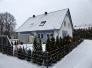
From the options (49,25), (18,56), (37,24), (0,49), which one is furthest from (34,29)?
(18,56)

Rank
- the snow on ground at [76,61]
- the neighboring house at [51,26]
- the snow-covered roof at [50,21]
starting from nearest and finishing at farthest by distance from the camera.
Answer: the snow on ground at [76,61]
the neighboring house at [51,26]
the snow-covered roof at [50,21]

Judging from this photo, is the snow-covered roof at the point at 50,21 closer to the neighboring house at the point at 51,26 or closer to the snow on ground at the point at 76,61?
the neighboring house at the point at 51,26

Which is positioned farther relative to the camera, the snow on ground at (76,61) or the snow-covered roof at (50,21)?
the snow-covered roof at (50,21)

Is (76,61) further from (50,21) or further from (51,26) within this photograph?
(50,21)

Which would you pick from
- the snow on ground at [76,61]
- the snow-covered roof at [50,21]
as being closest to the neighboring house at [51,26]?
the snow-covered roof at [50,21]

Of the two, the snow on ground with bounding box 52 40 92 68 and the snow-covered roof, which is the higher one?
the snow-covered roof

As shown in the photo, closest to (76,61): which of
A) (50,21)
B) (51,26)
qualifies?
(51,26)

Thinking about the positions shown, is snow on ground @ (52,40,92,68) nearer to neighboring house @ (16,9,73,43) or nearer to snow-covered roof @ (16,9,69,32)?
neighboring house @ (16,9,73,43)

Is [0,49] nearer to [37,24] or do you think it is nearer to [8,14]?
[37,24]

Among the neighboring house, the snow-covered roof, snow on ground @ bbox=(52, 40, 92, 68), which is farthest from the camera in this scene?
the snow-covered roof

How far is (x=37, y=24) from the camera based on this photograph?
86.4 feet

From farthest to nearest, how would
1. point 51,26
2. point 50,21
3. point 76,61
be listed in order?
point 50,21
point 51,26
point 76,61

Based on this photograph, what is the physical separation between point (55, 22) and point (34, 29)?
4.35m

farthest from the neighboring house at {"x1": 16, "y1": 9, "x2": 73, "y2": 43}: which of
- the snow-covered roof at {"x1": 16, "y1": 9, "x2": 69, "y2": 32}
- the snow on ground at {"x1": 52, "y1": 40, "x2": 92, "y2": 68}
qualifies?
the snow on ground at {"x1": 52, "y1": 40, "x2": 92, "y2": 68}
